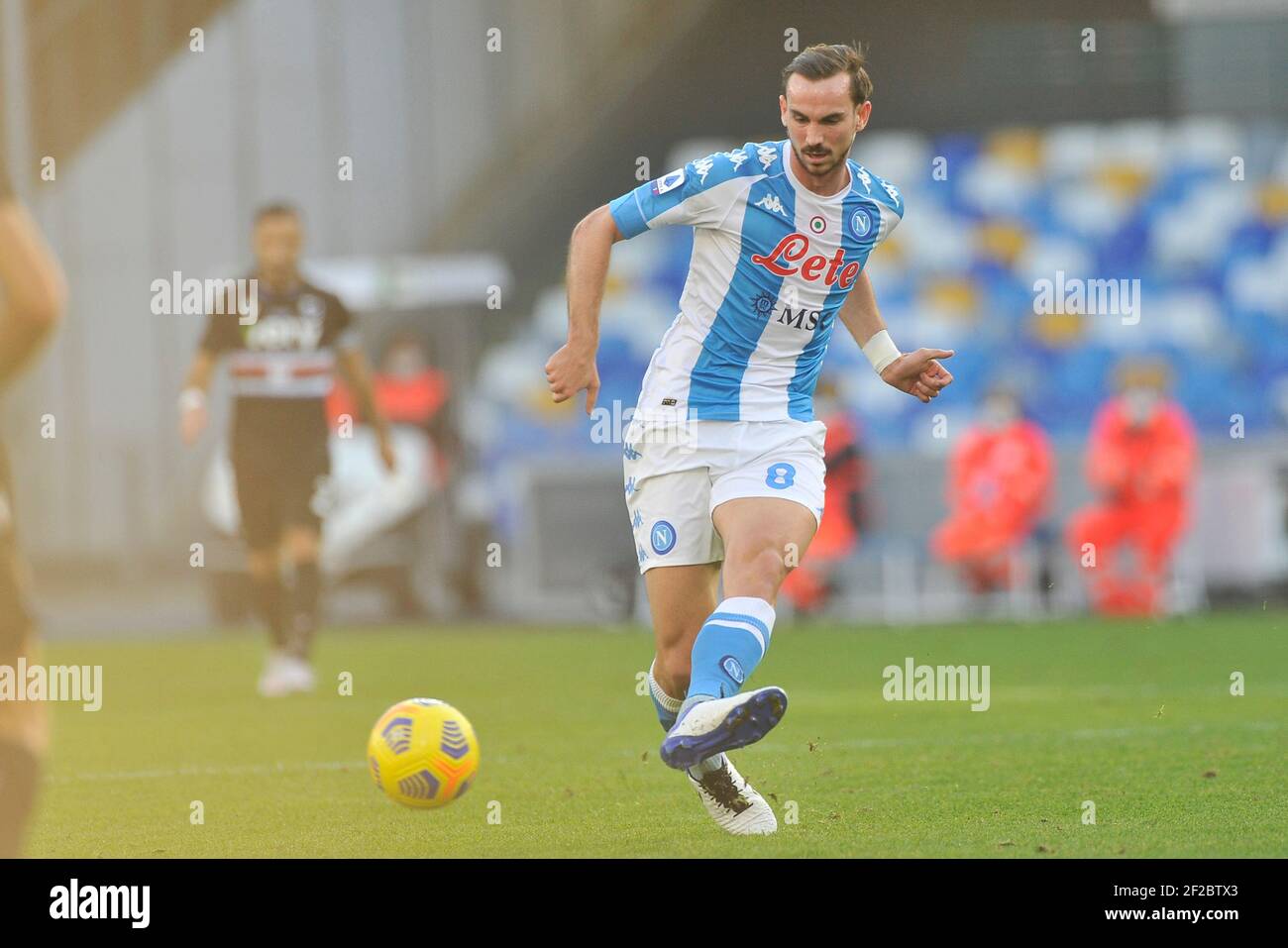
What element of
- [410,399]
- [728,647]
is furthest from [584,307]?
[410,399]

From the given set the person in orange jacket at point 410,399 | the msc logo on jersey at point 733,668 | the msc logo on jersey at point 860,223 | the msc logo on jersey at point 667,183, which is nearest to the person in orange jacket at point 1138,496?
the person in orange jacket at point 410,399

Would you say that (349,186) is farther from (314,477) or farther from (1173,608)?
(314,477)

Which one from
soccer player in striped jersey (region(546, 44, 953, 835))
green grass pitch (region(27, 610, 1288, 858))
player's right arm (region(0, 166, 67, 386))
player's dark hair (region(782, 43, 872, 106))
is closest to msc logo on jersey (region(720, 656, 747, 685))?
soccer player in striped jersey (region(546, 44, 953, 835))

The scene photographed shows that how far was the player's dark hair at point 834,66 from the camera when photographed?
555 centimetres

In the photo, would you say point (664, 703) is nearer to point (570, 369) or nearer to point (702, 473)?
point (702, 473)

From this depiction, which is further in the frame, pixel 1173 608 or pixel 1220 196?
pixel 1220 196

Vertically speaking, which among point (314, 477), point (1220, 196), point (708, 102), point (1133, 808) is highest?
point (708, 102)

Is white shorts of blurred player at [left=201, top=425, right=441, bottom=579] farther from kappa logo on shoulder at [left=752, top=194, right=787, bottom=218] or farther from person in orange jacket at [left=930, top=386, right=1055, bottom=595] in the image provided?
kappa logo on shoulder at [left=752, top=194, right=787, bottom=218]

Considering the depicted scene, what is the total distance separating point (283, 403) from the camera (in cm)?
1105

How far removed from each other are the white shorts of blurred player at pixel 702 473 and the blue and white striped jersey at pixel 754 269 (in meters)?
0.06

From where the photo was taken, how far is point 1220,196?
67.6 ft
